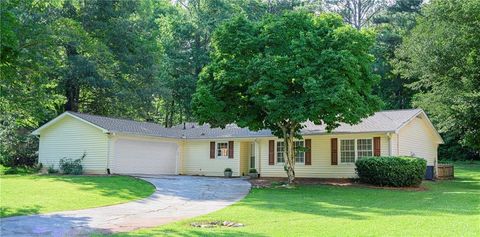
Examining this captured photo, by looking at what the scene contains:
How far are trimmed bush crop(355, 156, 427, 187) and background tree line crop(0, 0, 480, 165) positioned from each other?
301 inches

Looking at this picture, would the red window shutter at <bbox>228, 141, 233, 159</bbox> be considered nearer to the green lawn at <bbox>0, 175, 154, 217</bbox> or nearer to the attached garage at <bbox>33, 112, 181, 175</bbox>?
the attached garage at <bbox>33, 112, 181, 175</bbox>

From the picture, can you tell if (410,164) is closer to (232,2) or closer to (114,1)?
(114,1)

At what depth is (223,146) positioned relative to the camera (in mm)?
28625

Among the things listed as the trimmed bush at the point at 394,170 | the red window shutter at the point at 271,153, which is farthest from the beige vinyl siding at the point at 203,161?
the trimmed bush at the point at 394,170

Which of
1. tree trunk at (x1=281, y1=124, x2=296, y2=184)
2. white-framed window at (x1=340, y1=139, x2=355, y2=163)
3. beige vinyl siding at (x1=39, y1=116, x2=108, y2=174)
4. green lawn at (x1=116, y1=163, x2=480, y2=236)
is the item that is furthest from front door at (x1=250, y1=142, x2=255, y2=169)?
green lawn at (x1=116, y1=163, x2=480, y2=236)

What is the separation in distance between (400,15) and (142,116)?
2900 centimetres

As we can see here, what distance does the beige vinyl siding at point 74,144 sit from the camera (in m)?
25.3

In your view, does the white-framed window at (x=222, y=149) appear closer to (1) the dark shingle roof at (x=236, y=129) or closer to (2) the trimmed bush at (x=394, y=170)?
(1) the dark shingle roof at (x=236, y=129)

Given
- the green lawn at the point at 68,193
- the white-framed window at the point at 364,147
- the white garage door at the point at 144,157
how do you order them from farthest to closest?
the white garage door at the point at 144,157
the white-framed window at the point at 364,147
the green lawn at the point at 68,193

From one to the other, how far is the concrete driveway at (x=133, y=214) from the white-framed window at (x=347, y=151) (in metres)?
7.35

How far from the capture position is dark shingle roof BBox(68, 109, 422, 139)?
24.3 meters

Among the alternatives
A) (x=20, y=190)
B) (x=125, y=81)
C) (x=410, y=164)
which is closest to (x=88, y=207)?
(x=20, y=190)

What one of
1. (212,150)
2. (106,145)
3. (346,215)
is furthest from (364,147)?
(106,145)

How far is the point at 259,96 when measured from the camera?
19.9m
